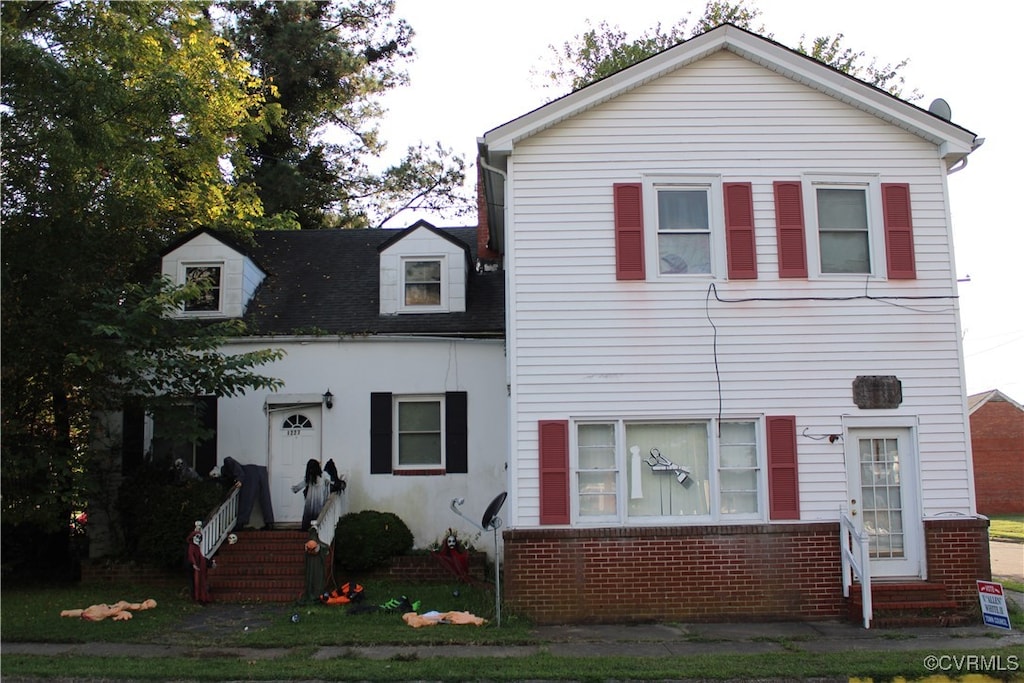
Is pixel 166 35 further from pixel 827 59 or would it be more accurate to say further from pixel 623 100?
pixel 827 59

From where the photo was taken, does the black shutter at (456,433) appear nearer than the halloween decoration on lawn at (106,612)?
No

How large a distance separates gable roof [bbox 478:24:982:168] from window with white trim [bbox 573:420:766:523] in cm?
412

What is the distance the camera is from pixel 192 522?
13.5 m

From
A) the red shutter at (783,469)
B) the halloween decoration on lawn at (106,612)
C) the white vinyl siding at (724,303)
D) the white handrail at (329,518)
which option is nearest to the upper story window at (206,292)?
the white handrail at (329,518)

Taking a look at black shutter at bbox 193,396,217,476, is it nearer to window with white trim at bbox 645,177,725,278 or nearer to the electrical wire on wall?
window with white trim at bbox 645,177,725,278

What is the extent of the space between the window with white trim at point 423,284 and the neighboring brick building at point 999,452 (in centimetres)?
2961

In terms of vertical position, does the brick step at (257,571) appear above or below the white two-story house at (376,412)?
below

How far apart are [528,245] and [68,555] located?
10.0 m

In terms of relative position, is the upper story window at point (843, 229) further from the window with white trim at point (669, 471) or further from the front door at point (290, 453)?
the front door at point (290, 453)

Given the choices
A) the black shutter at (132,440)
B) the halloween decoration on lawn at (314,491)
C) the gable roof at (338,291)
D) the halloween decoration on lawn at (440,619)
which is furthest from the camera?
the gable roof at (338,291)

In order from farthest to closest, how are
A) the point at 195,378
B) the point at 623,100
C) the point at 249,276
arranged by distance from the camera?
the point at 249,276, the point at 195,378, the point at 623,100

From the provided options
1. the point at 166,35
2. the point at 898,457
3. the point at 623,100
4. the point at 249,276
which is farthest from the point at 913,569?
the point at 166,35

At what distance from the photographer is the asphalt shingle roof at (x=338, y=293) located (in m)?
15.5

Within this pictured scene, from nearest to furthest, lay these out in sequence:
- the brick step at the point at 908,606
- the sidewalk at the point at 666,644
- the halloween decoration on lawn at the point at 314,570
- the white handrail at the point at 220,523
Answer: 1. the sidewalk at the point at 666,644
2. the brick step at the point at 908,606
3. the halloween decoration on lawn at the point at 314,570
4. the white handrail at the point at 220,523
